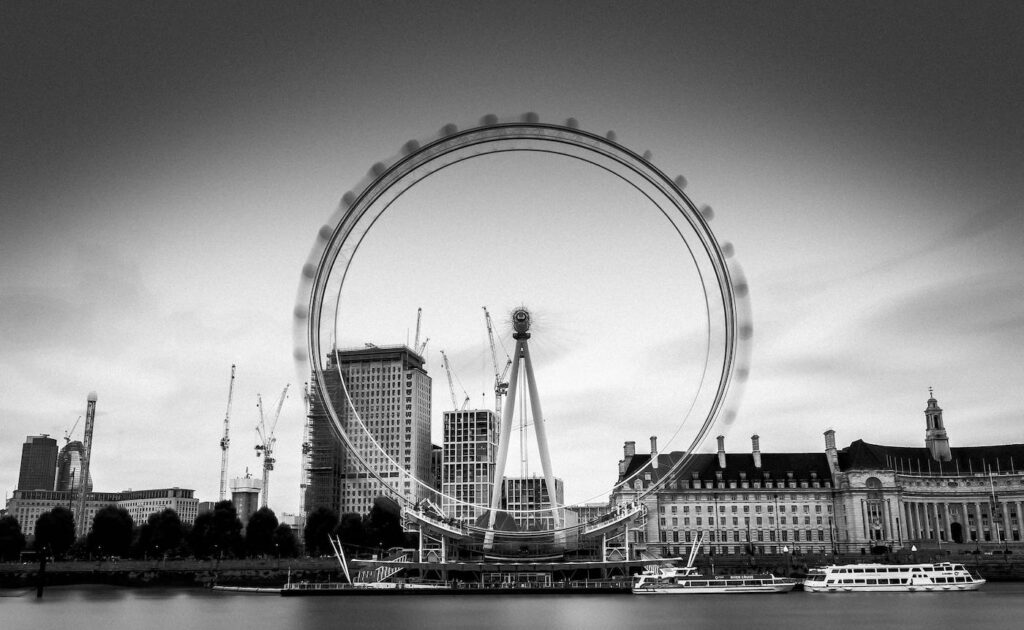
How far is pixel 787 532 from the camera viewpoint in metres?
131

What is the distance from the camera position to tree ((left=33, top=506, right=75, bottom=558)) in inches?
4820

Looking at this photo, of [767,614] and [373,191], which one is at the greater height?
[373,191]

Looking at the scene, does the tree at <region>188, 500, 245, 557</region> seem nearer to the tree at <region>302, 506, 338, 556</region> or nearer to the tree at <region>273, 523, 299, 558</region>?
the tree at <region>273, 523, 299, 558</region>

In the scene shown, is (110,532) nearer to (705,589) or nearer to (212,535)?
(212,535)

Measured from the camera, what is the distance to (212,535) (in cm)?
12512

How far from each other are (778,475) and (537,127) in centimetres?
8531

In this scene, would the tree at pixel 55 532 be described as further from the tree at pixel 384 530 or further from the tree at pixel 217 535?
the tree at pixel 384 530

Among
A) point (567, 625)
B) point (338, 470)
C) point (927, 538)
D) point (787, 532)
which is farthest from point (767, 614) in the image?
point (338, 470)

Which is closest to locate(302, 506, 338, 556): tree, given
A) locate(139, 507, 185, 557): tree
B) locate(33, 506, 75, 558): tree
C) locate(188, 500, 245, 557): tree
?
locate(188, 500, 245, 557): tree

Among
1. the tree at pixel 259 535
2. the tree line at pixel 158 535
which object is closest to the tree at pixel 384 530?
the tree line at pixel 158 535

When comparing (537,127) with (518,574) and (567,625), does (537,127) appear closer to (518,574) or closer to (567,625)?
(567,625)

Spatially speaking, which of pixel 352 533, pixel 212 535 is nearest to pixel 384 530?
pixel 352 533

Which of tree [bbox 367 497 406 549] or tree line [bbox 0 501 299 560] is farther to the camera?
tree [bbox 367 497 406 549]

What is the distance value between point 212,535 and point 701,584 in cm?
6713
